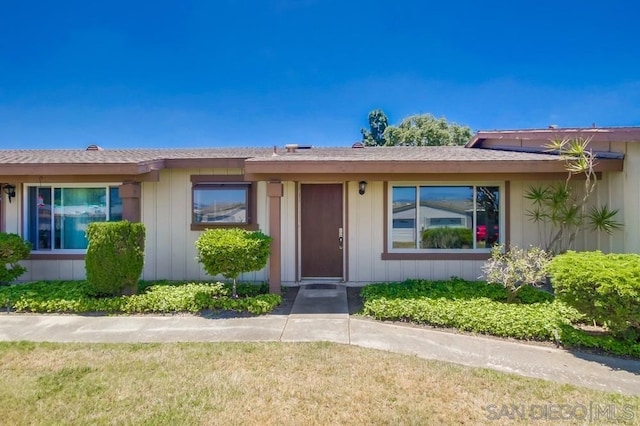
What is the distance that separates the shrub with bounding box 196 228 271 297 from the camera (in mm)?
5902

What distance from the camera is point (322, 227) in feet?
26.4

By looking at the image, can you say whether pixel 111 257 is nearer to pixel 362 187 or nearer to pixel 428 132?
pixel 362 187

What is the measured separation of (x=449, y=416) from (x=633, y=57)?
17.3 metres

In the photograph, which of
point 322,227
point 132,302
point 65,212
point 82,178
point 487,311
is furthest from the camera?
point 322,227

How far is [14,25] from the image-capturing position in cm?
1220

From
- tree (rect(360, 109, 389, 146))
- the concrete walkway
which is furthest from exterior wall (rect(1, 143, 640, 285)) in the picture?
tree (rect(360, 109, 389, 146))

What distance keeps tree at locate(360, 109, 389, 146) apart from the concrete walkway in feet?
92.8

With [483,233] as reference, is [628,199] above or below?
above

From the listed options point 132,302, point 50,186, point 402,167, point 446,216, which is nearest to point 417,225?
point 446,216

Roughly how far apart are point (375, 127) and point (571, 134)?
26779 mm

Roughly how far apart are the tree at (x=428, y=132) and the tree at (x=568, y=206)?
19.3 meters

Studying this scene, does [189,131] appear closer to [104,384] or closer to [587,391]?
[104,384]

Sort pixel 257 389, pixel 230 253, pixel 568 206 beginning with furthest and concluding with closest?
pixel 568 206 → pixel 230 253 → pixel 257 389

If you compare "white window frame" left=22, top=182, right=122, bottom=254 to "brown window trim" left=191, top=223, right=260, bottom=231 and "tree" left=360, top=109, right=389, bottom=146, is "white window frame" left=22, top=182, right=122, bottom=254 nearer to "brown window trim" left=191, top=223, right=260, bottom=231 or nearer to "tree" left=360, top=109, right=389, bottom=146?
"brown window trim" left=191, top=223, right=260, bottom=231
